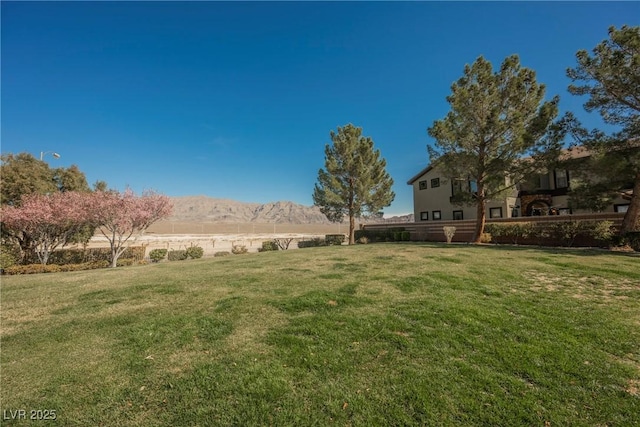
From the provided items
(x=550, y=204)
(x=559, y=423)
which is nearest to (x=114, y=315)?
(x=559, y=423)

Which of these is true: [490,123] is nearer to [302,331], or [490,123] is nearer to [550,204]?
[550,204]

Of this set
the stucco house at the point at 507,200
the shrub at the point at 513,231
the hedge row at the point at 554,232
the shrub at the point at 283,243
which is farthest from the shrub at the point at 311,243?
the shrub at the point at 513,231

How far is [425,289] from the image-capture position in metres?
6.04

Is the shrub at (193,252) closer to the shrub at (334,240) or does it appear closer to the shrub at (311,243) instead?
the shrub at (311,243)

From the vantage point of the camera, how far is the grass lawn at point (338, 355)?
2.68m

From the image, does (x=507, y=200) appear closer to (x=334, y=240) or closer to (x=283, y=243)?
(x=334, y=240)

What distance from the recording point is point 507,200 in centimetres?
2191

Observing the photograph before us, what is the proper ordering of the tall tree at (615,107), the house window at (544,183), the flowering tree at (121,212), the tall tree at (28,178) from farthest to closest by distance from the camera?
the house window at (544,183) < the tall tree at (28,178) < the flowering tree at (121,212) < the tall tree at (615,107)

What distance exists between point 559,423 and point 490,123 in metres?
15.2

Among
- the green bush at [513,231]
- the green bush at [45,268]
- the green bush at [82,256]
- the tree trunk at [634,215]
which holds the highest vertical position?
the tree trunk at [634,215]

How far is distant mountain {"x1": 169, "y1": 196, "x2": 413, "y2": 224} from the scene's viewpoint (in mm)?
120875

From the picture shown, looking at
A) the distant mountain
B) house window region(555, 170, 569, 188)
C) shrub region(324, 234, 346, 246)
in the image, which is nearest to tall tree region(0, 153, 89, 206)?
shrub region(324, 234, 346, 246)

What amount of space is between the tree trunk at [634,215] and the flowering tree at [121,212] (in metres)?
23.0

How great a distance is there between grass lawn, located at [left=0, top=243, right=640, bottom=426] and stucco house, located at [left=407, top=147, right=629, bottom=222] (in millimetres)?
14931
